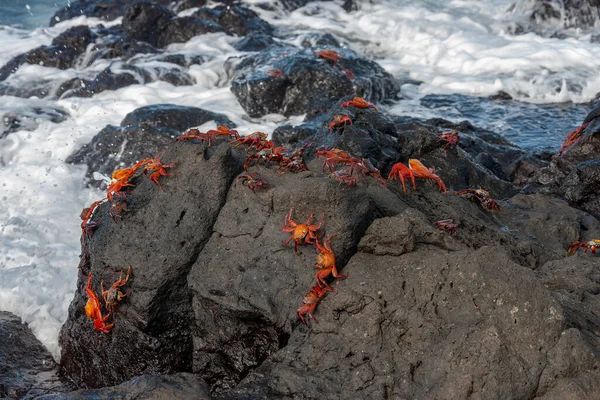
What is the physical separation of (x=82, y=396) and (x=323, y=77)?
29.2 feet

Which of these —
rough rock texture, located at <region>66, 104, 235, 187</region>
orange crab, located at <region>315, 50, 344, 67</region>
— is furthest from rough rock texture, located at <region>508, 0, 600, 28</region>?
rough rock texture, located at <region>66, 104, 235, 187</region>

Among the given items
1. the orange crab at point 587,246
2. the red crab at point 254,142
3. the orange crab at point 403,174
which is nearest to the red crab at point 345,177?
the orange crab at point 403,174

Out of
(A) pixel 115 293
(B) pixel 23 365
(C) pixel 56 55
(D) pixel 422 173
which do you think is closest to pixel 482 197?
(D) pixel 422 173

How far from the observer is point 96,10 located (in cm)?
2147

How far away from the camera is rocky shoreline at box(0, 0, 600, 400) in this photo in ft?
12.6

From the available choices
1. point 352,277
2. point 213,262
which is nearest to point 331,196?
point 352,277

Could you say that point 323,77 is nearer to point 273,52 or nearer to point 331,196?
point 273,52

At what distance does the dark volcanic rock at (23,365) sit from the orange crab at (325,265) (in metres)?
2.67

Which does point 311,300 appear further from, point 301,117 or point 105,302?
point 301,117

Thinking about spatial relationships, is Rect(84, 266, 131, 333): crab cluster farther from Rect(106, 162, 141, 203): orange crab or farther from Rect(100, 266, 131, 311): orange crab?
Rect(106, 162, 141, 203): orange crab

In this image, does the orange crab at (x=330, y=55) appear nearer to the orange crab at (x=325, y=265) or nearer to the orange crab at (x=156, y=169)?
the orange crab at (x=156, y=169)

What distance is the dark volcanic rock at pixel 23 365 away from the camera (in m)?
5.56

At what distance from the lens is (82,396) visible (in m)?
4.04

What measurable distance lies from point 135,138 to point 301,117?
119 inches
